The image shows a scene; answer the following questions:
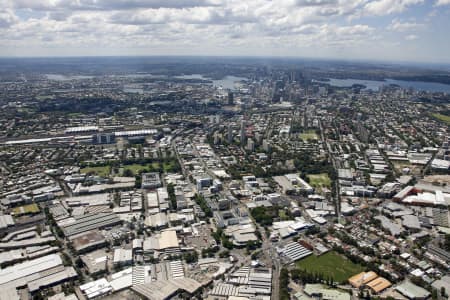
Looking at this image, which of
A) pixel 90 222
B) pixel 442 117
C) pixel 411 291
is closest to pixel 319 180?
pixel 411 291

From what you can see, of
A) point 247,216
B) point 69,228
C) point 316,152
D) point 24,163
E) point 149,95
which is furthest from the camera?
point 149,95

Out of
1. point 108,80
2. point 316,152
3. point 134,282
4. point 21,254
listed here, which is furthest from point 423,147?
point 108,80

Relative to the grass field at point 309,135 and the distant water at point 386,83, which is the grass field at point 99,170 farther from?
the distant water at point 386,83

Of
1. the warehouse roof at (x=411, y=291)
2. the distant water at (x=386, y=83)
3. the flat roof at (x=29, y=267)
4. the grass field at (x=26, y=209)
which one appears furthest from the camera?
the distant water at (x=386, y=83)

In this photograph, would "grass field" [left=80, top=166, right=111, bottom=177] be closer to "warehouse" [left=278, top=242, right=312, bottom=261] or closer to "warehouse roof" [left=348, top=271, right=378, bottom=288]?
"warehouse" [left=278, top=242, right=312, bottom=261]

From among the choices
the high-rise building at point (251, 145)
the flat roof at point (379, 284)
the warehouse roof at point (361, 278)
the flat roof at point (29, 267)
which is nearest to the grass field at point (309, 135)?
the high-rise building at point (251, 145)

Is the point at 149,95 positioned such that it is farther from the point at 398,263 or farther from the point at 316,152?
the point at 398,263
